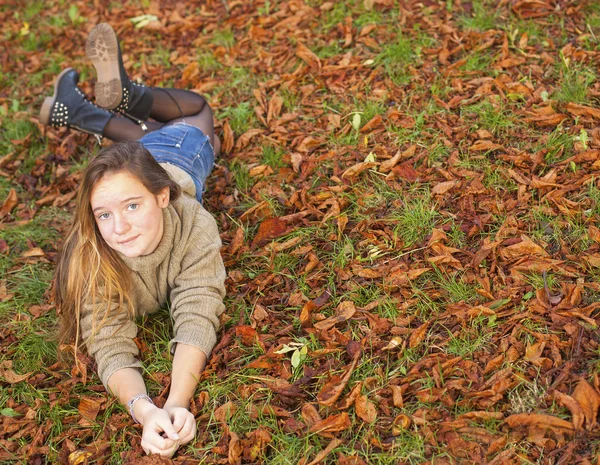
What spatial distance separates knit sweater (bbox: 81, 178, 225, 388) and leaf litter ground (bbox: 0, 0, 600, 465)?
0.14 metres

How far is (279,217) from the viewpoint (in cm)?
377

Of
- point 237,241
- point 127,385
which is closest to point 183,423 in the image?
point 127,385

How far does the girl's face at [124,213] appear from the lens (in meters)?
2.99

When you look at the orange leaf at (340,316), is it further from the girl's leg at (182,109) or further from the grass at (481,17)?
the grass at (481,17)

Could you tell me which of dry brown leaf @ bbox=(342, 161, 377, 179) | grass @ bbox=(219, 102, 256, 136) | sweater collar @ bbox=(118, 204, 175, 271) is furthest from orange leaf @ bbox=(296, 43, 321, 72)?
sweater collar @ bbox=(118, 204, 175, 271)

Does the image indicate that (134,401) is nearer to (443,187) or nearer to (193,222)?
(193,222)

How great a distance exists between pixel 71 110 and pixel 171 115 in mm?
652

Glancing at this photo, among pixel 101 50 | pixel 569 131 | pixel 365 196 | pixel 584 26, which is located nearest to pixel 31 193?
pixel 101 50

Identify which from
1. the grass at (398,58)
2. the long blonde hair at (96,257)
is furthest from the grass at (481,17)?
the long blonde hair at (96,257)

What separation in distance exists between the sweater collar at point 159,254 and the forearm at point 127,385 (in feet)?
1.69

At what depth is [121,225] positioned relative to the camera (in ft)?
9.79

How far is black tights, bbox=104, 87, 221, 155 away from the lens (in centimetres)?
434

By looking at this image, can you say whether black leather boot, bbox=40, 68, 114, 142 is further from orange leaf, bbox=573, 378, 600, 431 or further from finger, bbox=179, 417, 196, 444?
orange leaf, bbox=573, 378, 600, 431

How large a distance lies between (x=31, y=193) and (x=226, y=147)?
1.43 meters
